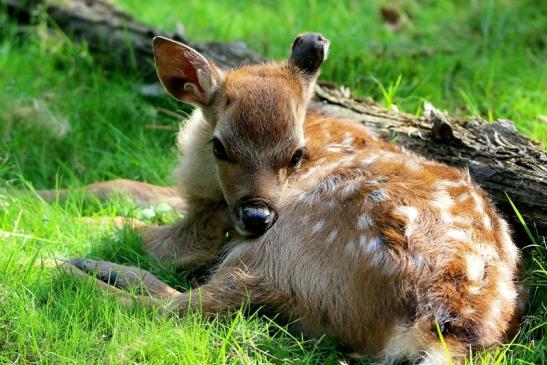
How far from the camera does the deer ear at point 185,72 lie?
525cm

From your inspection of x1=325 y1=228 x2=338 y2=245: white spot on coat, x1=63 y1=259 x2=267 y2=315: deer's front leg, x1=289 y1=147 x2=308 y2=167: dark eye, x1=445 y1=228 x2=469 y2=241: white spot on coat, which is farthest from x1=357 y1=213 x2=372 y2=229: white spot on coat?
x1=289 y1=147 x2=308 y2=167: dark eye

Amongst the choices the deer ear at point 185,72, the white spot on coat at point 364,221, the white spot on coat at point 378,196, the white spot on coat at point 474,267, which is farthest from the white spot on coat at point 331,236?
the deer ear at point 185,72

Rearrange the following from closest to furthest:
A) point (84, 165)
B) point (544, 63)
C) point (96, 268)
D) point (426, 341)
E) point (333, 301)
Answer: point (426, 341) → point (333, 301) → point (96, 268) → point (84, 165) → point (544, 63)

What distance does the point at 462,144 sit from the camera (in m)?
5.32

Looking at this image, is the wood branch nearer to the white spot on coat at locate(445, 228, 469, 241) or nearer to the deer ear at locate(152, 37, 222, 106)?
the white spot on coat at locate(445, 228, 469, 241)

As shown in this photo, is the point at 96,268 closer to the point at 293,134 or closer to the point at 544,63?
the point at 293,134

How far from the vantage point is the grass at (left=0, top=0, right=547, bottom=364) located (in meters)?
4.13

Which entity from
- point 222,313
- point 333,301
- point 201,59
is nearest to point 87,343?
point 222,313

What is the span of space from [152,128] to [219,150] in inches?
74.8

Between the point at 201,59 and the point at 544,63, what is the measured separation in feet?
11.8

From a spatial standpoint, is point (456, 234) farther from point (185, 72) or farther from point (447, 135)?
point (185, 72)

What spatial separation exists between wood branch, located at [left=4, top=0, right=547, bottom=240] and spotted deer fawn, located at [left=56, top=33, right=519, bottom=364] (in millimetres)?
307

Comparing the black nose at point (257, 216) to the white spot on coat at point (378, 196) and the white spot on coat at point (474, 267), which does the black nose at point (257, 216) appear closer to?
the white spot on coat at point (378, 196)

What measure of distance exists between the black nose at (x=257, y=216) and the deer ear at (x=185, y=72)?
886 millimetres
